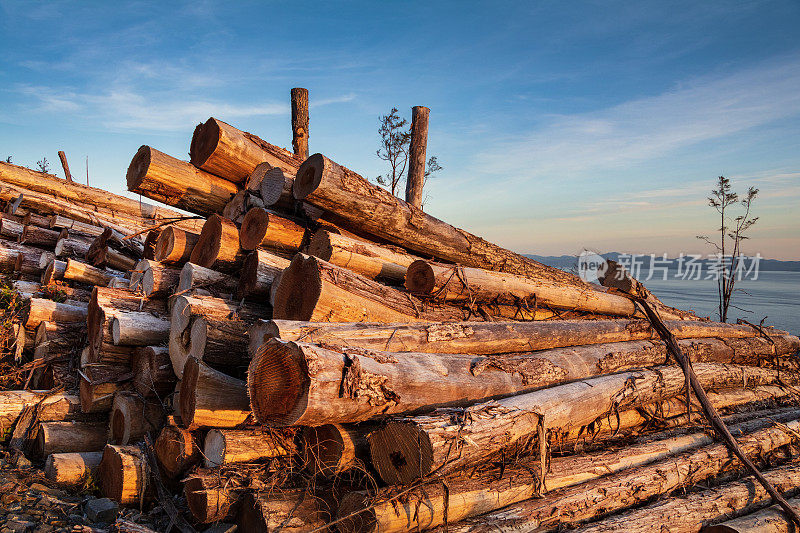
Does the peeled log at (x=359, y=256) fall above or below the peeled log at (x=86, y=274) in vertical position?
above

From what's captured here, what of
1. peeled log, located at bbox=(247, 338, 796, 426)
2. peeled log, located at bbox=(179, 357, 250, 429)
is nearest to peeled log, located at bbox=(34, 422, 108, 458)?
peeled log, located at bbox=(179, 357, 250, 429)

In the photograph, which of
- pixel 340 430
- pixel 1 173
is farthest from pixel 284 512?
pixel 1 173

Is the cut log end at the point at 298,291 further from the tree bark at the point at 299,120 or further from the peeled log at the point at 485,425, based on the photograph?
the tree bark at the point at 299,120

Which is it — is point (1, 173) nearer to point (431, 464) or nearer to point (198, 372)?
point (198, 372)

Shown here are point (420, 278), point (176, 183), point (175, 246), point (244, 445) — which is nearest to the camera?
point (244, 445)

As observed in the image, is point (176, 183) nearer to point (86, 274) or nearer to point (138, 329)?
point (138, 329)

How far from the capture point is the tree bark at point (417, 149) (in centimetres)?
971

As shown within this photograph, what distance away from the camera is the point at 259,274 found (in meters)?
4.60

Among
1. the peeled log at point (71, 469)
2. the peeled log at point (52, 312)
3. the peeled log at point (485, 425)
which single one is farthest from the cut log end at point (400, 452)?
the peeled log at point (52, 312)

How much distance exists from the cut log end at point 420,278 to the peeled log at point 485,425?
166cm

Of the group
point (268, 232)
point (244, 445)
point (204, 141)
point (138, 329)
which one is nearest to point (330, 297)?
point (244, 445)

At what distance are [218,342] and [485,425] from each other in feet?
7.32

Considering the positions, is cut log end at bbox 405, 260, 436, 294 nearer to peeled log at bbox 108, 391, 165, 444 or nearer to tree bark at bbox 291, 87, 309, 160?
peeled log at bbox 108, 391, 165, 444

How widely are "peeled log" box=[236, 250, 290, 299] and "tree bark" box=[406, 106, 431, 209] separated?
5630 mm
